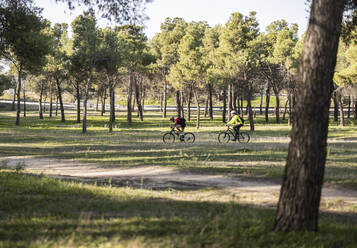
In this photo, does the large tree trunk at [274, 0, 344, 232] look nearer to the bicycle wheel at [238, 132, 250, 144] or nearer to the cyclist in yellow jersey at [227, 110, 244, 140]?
the cyclist in yellow jersey at [227, 110, 244, 140]

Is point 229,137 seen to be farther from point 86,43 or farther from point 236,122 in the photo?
point 86,43

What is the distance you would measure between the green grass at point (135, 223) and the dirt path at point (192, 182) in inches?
61.8

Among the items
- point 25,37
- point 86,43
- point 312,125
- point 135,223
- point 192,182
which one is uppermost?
point 86,43

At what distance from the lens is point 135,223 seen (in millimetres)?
5121

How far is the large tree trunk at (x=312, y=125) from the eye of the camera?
4.89 meters

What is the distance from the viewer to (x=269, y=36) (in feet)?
188

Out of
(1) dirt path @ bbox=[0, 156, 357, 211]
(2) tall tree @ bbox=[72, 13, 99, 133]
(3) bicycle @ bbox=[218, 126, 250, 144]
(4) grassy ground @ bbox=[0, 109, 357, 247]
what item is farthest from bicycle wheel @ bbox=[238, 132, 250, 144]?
(4) grassy ground @ bbox=[0, 109, 357, 247]

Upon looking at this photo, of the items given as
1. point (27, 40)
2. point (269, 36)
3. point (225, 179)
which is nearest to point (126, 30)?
point (269, 36)

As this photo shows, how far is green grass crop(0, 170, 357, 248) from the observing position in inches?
172

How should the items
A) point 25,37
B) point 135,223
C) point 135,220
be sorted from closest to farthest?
point 135,223
point 135,220
point 25,37

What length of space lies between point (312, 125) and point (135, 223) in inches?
107

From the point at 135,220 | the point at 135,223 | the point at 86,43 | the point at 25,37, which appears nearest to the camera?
the point at 135,223

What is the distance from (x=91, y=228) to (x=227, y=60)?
122 ft

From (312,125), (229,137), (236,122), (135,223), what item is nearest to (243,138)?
(229,137)
